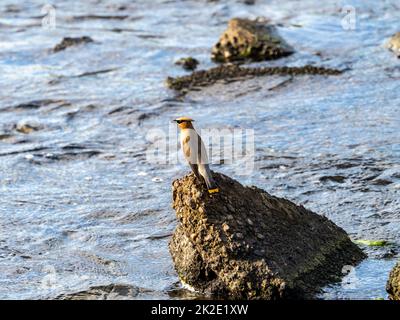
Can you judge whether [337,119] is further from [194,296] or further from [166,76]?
[194,296]

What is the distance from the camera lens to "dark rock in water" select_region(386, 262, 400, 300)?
6242 mm

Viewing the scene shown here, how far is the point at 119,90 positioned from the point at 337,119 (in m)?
3.24

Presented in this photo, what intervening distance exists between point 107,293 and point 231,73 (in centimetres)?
652

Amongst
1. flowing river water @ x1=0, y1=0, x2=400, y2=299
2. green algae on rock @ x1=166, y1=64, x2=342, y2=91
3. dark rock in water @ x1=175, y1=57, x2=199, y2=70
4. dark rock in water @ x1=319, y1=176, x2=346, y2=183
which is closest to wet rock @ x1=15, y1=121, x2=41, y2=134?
flowing river water @ x1=0, y1=0, x2=400, y2=299

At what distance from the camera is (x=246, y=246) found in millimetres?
6316

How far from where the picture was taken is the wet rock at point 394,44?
13.4 meters

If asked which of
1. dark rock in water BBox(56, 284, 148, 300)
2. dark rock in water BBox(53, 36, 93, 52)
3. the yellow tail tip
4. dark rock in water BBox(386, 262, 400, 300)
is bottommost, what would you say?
dark rock in water BBox(56, 284, 148, 300)

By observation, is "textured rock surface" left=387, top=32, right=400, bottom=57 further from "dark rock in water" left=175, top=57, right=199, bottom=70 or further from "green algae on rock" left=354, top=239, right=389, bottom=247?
"green algae on rock" left=354, top=239, right=389, bottom=247

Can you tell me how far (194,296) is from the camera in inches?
256

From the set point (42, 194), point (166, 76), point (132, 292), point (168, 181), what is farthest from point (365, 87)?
point (132, 292)

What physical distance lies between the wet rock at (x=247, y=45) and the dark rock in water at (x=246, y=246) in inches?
270

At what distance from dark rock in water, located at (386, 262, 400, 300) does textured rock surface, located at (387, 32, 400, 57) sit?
24.5 feet

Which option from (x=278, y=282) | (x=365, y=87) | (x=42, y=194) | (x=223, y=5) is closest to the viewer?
(x=278, y=282)

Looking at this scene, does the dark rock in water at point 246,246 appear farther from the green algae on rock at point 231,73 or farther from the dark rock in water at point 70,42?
the dark rock in water at point 70,42
